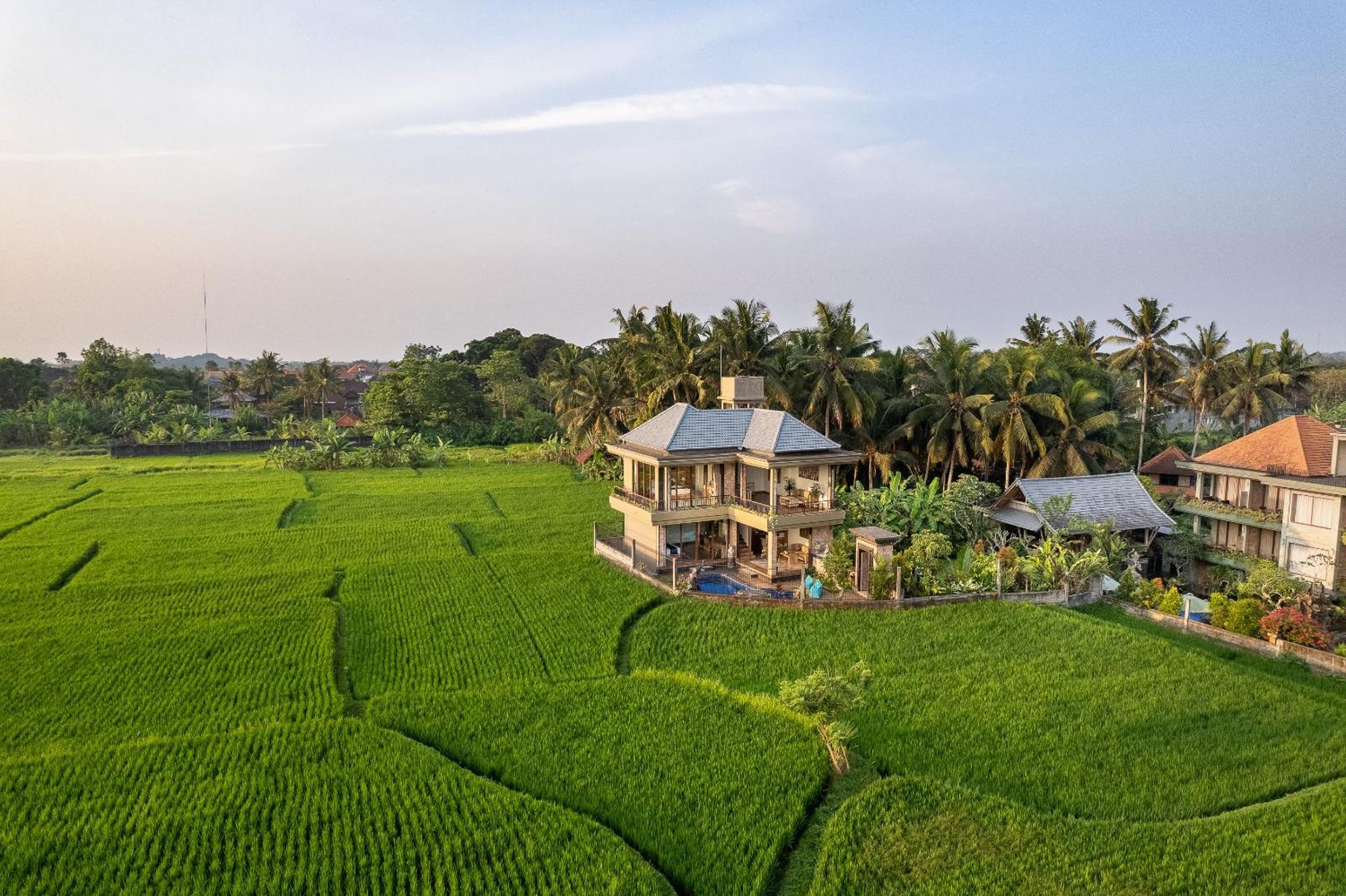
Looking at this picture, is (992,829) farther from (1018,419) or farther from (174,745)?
(1018,419)

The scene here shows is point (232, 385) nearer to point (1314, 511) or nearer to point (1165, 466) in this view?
point (1165, 466)

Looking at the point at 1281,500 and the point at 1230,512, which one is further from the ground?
the point at 1281,500

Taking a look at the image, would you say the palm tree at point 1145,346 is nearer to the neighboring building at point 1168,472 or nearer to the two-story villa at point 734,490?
the neighboring building at point 1168,472

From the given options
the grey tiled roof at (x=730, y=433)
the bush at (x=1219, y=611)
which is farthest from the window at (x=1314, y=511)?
the grey tiled roof at (x=730, y=433)

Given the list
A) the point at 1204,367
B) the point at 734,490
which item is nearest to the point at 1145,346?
the point at 1204,367

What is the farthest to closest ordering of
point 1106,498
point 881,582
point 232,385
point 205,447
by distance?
1. point 232,385
2. point 205,447
3. point 1106,498
4. point 881,582

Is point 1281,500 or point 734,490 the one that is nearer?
point 1281,500
